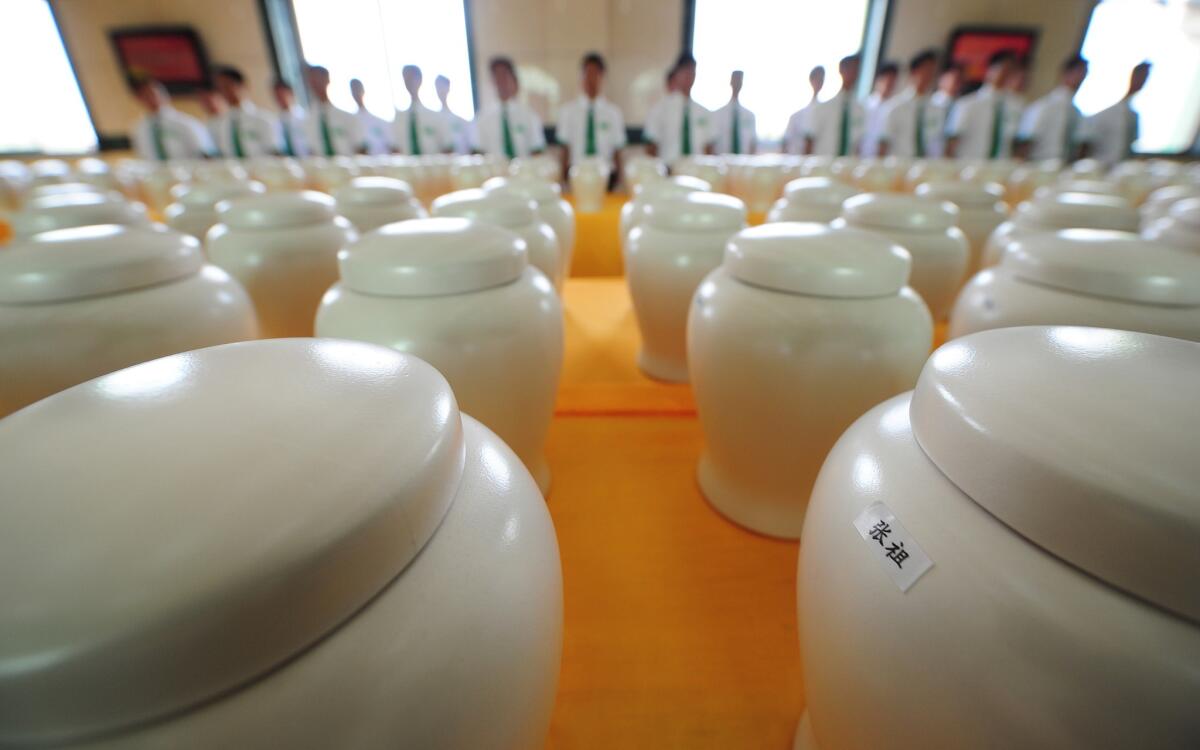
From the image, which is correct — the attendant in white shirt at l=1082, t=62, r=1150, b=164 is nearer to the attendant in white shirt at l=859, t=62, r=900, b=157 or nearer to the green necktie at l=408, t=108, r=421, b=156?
the attendant in white shirt at l=859, t=62, r=900, b=157

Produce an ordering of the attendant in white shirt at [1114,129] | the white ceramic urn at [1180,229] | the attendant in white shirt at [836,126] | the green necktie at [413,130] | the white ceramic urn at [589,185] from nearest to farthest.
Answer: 1. the white ceramic urn at [1180,229]
2. the white ceramic urn at [589,185]
3. the attendant in white shirt at [1114,129]
4. the attendant in white shirt at [836,126]
5. the green necktie at [413,130]

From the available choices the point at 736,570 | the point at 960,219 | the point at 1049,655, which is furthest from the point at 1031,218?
the point at 1049,655

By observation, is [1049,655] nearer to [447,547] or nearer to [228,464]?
[447,547]

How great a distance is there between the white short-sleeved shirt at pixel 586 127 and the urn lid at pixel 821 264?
3.98 meters

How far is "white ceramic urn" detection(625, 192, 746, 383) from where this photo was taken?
117 centimetres

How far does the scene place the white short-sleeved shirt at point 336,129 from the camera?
482 centimetres

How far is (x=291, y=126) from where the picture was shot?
4867 millimetres

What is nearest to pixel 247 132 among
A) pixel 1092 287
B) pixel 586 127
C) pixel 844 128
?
pixel 586 127

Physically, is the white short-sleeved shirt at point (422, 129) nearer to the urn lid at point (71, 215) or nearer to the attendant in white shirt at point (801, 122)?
the attendant in white shirt at point (801, 122)

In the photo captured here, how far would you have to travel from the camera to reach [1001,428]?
1.00ft

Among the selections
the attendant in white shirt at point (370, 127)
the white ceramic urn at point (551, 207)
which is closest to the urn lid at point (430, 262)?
the white ceramic urn at point (551, 207)

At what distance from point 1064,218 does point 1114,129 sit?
4.18 m

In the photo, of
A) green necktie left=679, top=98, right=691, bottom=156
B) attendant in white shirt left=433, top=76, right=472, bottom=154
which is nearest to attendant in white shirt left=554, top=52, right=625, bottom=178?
green necktie left=679, top=98, right=691, bottom=156

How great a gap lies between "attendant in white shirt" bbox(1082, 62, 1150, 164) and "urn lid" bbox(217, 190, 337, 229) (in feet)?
17.4
